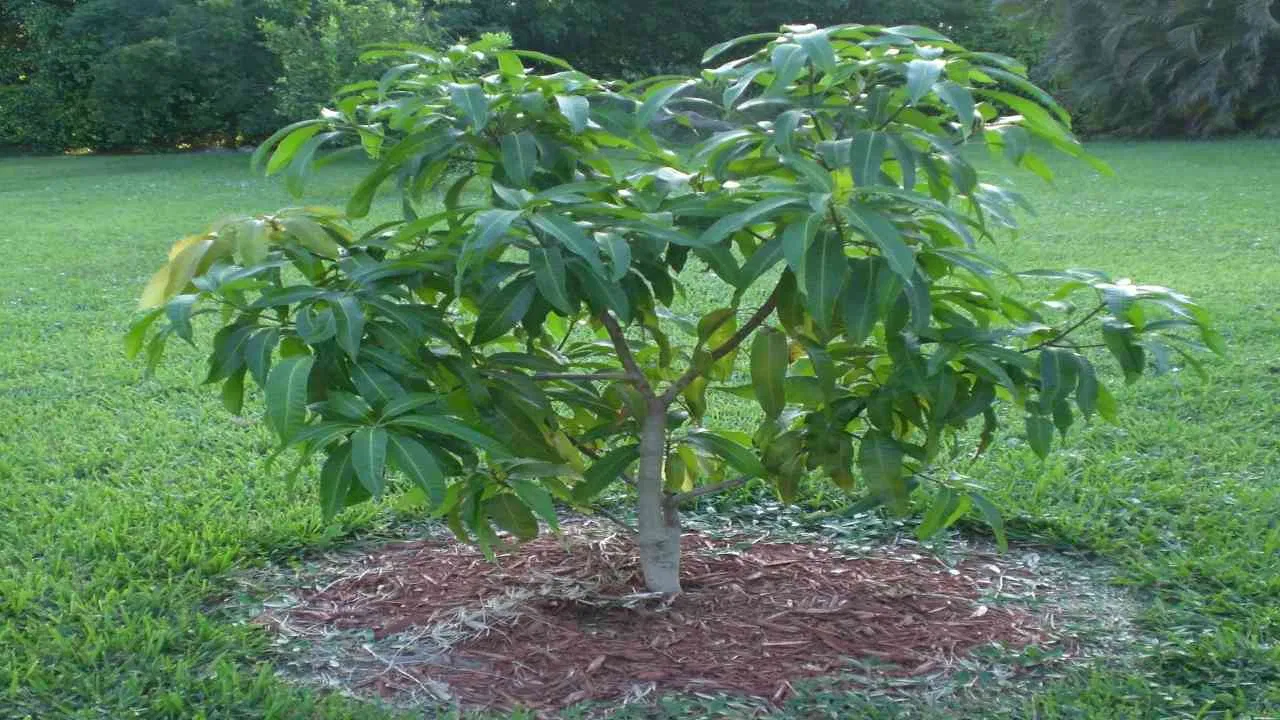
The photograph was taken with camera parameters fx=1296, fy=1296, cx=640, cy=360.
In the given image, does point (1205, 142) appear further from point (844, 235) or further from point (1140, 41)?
point (844, 235)

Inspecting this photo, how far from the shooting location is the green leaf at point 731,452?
2754mm

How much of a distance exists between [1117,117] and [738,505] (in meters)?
16.4

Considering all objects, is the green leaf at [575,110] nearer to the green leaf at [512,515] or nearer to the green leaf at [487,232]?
the green leaf at [487,232]

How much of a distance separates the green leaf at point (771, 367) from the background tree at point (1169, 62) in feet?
52.0

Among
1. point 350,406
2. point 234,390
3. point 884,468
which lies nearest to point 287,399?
point 350,406

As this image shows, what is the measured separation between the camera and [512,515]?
260 cm

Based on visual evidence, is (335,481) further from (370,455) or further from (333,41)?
(333,41)

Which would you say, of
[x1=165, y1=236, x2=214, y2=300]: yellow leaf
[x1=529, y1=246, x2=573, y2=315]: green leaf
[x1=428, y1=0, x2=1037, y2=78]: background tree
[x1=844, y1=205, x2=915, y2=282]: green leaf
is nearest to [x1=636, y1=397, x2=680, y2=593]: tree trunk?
[x1=529, y1=246, x2=573, y2=315]: green leaf

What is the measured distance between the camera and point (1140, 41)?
17438 millimetres

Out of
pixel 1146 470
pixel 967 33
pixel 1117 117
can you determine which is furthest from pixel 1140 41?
pixel 1146 470

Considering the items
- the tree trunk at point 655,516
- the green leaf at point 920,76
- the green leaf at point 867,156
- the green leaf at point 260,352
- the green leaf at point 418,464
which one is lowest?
the tree trunk at point 655,516

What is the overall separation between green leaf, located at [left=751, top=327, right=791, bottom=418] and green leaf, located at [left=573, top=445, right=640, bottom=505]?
0.34 m

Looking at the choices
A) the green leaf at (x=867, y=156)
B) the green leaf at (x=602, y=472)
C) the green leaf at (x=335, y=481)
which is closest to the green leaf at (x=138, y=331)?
the green leaf at (x=335, y=481)

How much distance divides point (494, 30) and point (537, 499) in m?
17.7
